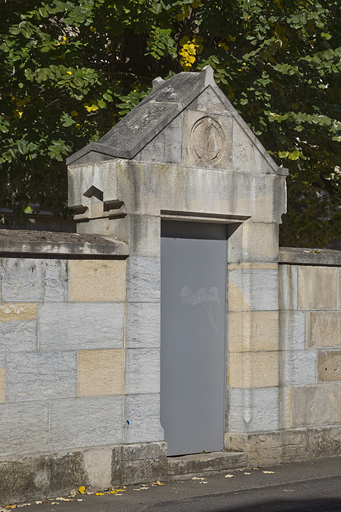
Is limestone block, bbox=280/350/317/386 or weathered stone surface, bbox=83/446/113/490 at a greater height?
limestone block, bbox=280/350/317/386

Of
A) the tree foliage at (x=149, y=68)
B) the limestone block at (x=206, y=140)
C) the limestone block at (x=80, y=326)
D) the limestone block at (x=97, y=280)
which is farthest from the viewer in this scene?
the tree foliage at (x=149, y=68)

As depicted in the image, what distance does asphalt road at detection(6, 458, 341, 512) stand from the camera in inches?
253

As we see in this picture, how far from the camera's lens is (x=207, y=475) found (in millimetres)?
7625

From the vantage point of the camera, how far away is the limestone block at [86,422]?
6812 mm

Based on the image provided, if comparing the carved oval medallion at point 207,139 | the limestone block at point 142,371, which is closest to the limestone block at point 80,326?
the limestone block at point 142,371

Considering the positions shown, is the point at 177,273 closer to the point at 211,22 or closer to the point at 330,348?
the point at 330,348

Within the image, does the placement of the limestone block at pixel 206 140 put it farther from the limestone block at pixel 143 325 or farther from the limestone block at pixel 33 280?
the limestone block at pixel 33 280

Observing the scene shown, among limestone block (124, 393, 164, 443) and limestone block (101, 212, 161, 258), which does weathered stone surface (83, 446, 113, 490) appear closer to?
limestone block (124, 393, 164, 443)

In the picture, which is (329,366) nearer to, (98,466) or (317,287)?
(317,287)

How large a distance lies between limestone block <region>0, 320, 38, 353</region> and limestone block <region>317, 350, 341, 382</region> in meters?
3.24

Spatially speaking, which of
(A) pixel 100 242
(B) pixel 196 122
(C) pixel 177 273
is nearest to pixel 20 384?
(A) pixel 100 242

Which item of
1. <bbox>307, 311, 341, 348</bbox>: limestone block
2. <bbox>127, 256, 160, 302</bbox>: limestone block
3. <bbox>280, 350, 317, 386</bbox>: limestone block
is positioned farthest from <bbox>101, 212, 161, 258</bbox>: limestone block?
<bbox>307, 311, 341, 348</bbox>: limestone block

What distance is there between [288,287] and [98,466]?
2665mm

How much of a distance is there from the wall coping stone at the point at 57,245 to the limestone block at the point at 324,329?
2.37 meters
